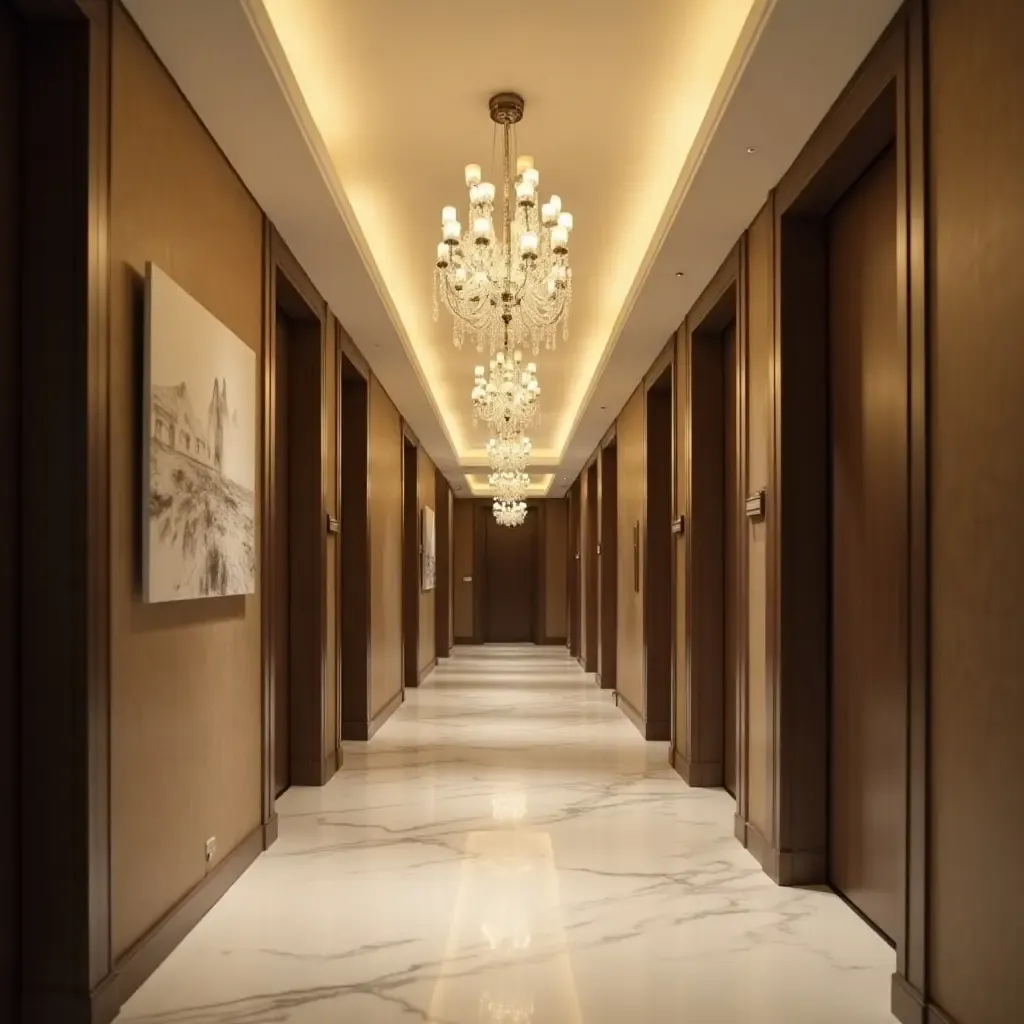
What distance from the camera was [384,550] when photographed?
11.6 m

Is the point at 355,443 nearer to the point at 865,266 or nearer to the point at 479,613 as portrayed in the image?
the point at 865,266

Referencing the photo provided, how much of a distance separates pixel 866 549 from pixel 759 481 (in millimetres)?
1242

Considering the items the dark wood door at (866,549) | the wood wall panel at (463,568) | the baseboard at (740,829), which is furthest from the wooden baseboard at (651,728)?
the wood wall panel at (463,568)

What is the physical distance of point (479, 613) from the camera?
25156 mm

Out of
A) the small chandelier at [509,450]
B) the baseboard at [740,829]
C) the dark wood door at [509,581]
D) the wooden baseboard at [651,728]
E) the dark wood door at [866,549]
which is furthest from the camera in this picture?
the dark wood door at [509,581]

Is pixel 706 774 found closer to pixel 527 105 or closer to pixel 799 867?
pixel 799 867

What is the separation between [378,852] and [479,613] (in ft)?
62.9

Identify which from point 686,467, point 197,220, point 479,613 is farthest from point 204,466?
point 479,613

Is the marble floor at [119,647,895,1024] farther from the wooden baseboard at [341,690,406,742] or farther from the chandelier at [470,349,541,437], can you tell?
the chandelier at [470,349,541,437]

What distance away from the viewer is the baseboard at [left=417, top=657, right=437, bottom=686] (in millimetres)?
15844

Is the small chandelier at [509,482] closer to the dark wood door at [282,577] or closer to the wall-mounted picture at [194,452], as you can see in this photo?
the dark wood door at [282,577]

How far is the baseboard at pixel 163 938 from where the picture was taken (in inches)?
145
